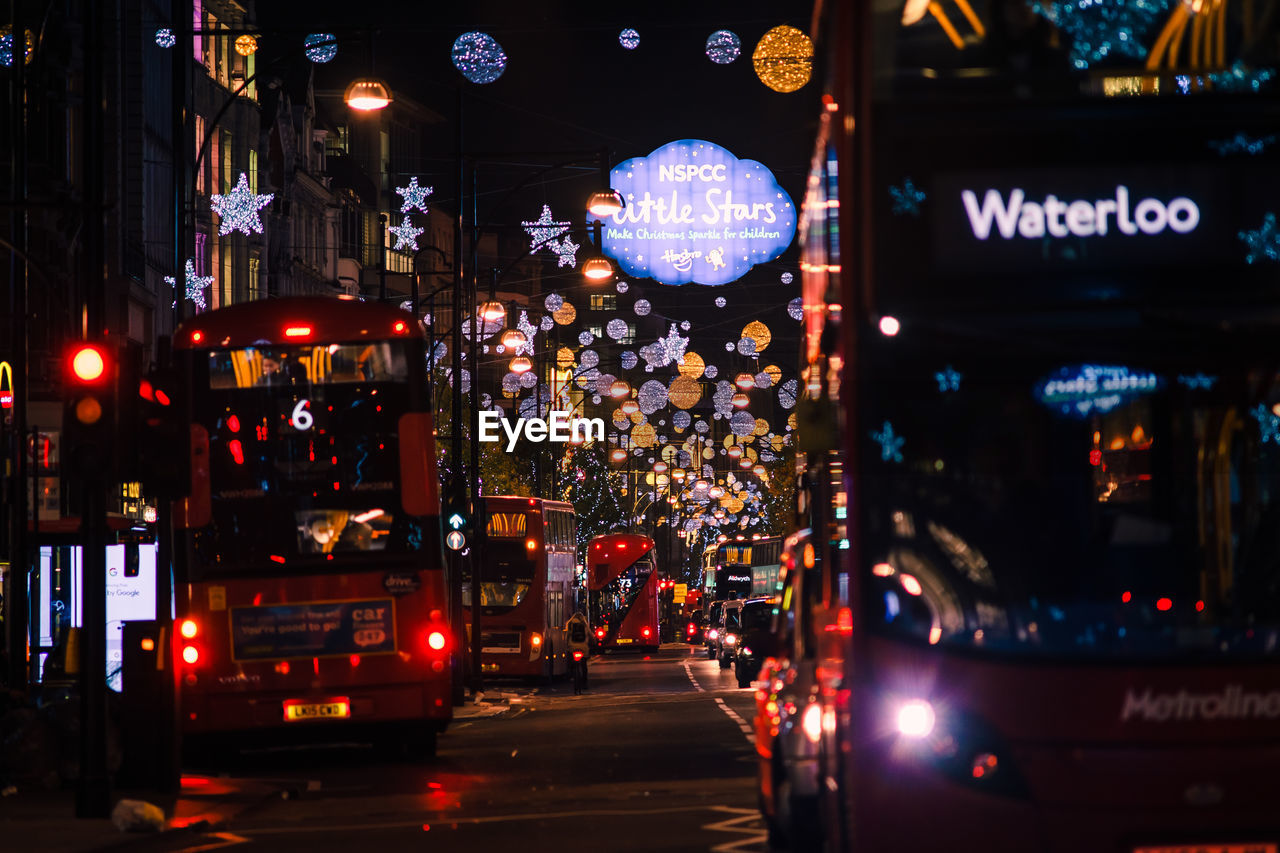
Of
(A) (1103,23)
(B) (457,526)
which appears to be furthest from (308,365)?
(B) (457,526)

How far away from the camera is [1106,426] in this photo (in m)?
8.91

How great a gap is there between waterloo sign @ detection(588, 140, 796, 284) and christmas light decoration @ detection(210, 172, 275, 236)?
20.8 metres

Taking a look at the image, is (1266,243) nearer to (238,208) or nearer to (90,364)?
(90,364)

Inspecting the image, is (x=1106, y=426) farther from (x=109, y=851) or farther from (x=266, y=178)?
(x=266, y=178)

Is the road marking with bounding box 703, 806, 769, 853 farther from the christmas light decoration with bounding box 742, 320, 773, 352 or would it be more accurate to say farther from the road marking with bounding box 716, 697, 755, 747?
the christmas light decoration with bounding box 742, 320, 773, 352

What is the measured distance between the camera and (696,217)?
108ft

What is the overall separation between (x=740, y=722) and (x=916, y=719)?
19.2 meters

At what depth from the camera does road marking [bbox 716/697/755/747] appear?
2456 centimetres

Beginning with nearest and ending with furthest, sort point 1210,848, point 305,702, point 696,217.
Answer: point 1210,848
point 305,702
point 696,217

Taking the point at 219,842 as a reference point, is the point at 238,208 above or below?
above

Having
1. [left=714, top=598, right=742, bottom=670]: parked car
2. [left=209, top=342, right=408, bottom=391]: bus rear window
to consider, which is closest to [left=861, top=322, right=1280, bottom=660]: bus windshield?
[left=209, top=342, right=408, bottom=391]: bus rear window

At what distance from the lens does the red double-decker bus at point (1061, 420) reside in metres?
8.55

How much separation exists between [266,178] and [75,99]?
20798mm

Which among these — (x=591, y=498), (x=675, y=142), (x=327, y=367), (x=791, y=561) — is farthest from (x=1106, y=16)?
(x=591, y=498)
